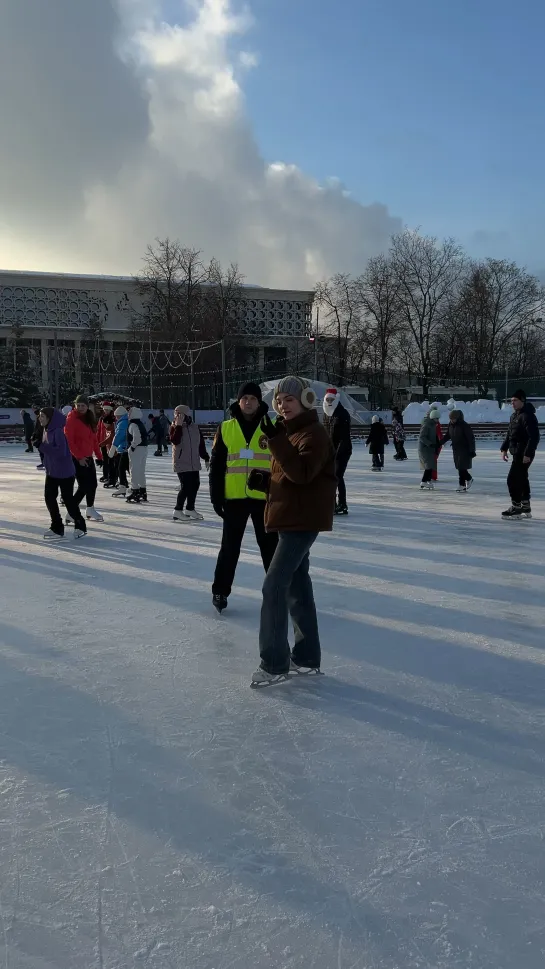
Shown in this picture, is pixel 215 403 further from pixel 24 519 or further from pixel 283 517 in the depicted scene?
pixel 283 517

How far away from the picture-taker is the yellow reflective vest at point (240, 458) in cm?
465

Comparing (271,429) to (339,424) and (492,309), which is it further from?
(492,309)

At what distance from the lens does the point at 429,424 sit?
13164 millimetres

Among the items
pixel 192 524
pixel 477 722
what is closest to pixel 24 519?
pixel 192 524

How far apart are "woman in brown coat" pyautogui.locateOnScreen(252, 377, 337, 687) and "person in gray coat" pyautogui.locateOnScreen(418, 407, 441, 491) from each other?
9620 millimetres

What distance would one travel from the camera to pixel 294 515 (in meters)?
3.48

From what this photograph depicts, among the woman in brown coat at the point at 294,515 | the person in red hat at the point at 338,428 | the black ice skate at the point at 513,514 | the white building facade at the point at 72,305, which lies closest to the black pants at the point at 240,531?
the woman in brown coat at the point at 294,515

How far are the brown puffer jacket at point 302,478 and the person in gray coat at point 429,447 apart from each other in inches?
383

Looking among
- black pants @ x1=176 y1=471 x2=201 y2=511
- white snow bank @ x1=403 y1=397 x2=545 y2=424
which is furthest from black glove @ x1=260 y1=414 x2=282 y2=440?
white snow bank @ x1=403 y1=397 x2=545 y2=424

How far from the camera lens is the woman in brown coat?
3387mm

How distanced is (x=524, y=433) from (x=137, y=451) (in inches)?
205

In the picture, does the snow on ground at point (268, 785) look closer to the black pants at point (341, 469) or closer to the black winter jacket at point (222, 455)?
the black winter jacket at point (222, 455)

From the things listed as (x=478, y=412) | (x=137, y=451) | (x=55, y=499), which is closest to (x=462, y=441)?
(x=137, y=451)

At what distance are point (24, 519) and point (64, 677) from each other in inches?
250
